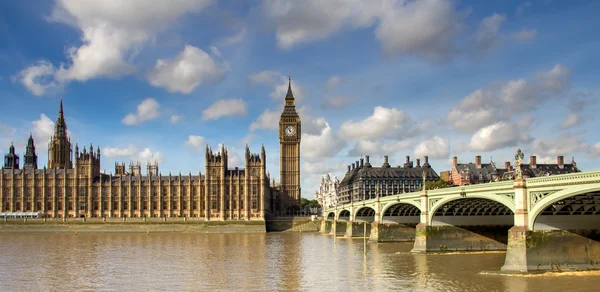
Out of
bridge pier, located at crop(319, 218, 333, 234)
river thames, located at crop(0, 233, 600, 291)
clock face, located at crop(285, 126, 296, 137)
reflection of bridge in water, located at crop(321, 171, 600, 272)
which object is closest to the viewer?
river thames, located at crop(0, 233, 600, 291)

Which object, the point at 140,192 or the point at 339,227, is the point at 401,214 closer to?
the point at 339,227

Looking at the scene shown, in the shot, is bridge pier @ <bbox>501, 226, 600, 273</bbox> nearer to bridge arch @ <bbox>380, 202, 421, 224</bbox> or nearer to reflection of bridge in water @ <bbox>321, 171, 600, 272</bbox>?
reflection of bridge in water @ <bbox>321, 171, 600, 272</bbox>

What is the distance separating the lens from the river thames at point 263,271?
131 ft

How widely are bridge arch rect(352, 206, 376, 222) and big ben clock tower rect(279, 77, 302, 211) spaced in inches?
2060

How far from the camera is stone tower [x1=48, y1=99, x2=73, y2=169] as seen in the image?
6265 inches

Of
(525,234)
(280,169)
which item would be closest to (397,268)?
(525,234)

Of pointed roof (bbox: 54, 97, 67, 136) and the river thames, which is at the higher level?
pointed roof (bbox: 54, 97, 67, 136)

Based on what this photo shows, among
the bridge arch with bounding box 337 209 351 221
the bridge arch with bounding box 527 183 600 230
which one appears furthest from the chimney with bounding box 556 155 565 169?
the bridge arch with bounding box 527 183 600 230

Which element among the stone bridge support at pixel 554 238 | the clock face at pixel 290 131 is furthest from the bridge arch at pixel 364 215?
the clock face at pixel 290 131

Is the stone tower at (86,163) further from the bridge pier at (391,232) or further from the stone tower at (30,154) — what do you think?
the bridge pier at (391,232)

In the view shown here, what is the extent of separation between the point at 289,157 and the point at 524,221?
117558mm

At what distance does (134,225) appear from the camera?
124 metres

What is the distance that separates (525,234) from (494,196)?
6.13 m

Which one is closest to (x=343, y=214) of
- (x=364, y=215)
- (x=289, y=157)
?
(x=364, y=215)
